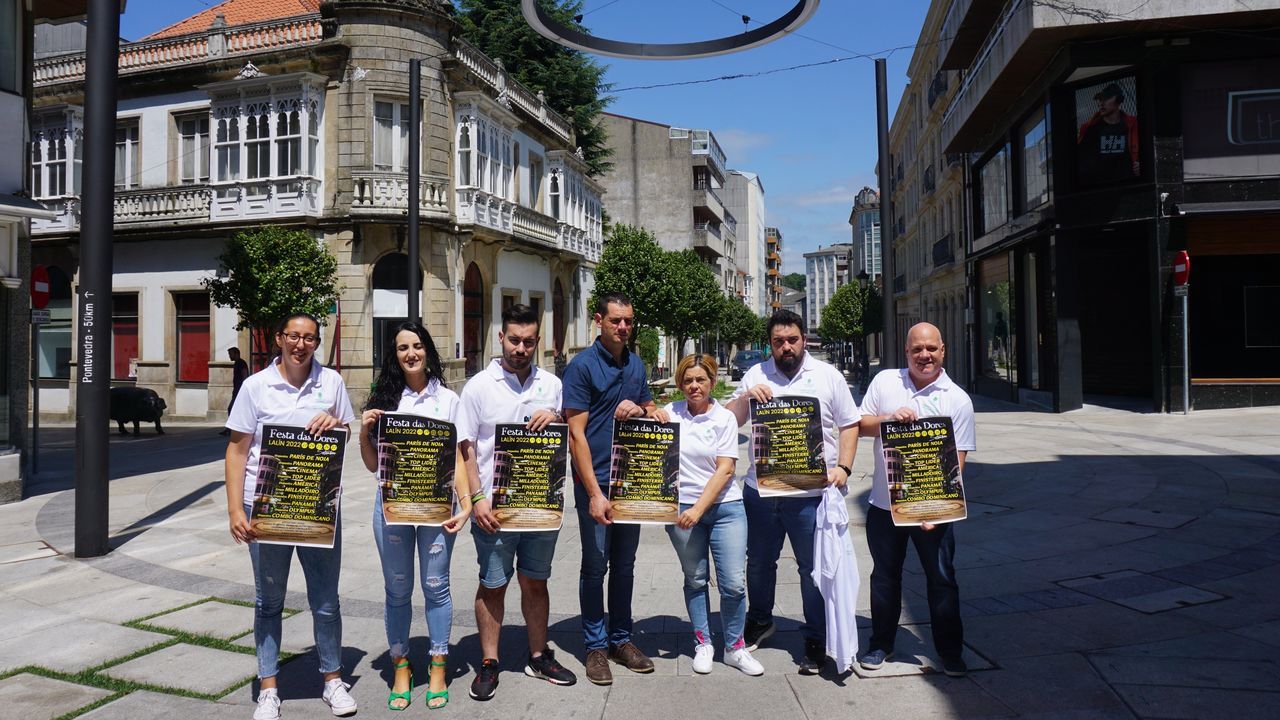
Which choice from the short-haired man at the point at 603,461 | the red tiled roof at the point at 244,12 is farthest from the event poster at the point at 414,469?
the red tiled roof at the point at 244,12

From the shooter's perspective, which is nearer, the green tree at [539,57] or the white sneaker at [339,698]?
the white sneaker at [339,698]

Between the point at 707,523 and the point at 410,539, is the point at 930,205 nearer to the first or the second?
the point at 707,523

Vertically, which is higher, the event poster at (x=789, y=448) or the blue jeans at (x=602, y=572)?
the event poster at (x=789, y=448)

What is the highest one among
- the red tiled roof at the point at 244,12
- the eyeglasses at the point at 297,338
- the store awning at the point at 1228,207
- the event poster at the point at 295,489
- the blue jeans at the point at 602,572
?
the red tiled roof at the point at 244,12

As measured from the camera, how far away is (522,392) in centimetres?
439

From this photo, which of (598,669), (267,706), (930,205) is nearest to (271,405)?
(267,706)

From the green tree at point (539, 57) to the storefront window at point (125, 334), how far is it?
16.7m

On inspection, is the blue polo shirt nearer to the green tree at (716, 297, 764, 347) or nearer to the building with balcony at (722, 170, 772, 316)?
the green tree at (716, 297, 764, 347)

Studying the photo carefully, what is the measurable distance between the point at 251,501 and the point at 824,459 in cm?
292

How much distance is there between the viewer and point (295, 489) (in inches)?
160

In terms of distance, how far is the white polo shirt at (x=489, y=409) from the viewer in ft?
14.1

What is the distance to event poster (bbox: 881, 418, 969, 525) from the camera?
4.40 meters

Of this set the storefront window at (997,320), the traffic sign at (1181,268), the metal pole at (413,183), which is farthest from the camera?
the storefront window at (997,320)

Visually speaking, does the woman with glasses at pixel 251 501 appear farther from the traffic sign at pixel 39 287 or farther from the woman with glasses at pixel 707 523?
the traffic sign at pixel 39 287
